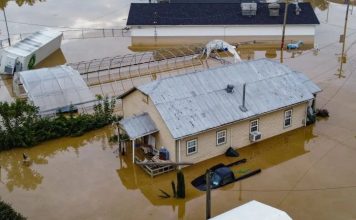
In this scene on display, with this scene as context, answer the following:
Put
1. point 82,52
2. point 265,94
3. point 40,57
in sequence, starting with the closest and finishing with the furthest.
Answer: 1. point 265,94
2. point 40,57
3. point 82,52

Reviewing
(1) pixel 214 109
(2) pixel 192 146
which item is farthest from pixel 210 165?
(1) pixel 214 109

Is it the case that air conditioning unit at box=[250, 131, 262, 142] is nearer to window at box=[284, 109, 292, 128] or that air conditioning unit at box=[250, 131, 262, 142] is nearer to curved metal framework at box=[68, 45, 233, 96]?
window at box=[284, 109, 292, 128]

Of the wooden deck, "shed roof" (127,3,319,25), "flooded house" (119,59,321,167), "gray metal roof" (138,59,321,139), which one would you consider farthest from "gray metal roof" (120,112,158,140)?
"shed roof" (127,3,319,25)

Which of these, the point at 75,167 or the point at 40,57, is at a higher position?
the point at 40,57

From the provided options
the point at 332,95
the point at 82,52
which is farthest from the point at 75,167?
the point at 82,52

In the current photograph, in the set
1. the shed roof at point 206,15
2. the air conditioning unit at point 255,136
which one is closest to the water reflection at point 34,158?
the air conditioning unit at point 255,136

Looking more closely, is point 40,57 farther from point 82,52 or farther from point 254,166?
point 254,166
